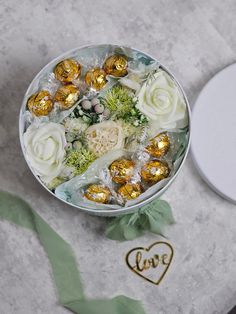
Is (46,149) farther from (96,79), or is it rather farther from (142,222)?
(142,222)

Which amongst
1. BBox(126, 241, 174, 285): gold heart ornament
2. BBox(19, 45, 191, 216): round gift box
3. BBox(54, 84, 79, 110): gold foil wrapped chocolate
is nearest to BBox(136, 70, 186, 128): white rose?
BBox(19, 45, 191, 216): round gift box

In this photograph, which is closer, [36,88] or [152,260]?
[36,88]

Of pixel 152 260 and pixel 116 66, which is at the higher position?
pixel 116 66

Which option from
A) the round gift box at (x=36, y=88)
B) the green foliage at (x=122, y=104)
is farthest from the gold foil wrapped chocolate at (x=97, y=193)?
the green foliage at (x=122, y=104)

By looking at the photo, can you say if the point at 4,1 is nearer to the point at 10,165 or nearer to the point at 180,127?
the point at 10,165

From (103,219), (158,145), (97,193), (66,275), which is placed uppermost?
(158,145)

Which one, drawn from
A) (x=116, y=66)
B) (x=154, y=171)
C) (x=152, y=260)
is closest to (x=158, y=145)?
(x=154, y=171)
